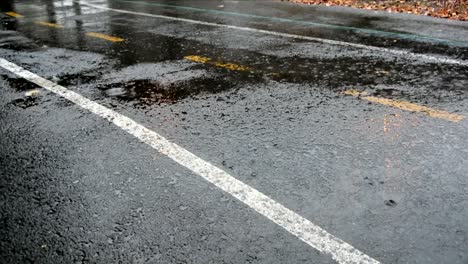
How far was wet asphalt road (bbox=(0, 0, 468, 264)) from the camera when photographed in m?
2.51

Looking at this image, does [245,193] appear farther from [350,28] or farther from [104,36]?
[104,36]

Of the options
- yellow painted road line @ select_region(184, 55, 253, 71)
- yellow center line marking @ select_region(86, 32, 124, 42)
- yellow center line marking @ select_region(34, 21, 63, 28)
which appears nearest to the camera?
yellow painted road line @ select_region(184, 55, 253, 71)

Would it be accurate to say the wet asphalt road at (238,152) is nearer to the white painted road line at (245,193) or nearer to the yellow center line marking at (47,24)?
the white painted road line at (245,193)

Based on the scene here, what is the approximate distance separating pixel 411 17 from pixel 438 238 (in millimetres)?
8184

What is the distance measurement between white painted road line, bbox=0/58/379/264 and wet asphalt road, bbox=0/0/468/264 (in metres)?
0.06

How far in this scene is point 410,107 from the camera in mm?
4383

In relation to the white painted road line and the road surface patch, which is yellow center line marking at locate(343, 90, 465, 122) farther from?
the road surface patch

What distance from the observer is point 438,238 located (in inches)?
96.6

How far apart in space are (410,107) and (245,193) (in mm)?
2414

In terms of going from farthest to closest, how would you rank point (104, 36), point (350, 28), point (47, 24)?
1. point (47, 24)
2. point (104, 36)
3. point (350, 28)

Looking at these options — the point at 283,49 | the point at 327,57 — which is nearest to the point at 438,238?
the point at 327,57

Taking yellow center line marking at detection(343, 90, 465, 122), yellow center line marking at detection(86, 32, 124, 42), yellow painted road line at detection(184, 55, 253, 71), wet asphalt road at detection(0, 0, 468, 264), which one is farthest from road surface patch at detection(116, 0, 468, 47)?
yellow center line marking at detection(86, 32, 124, 42)

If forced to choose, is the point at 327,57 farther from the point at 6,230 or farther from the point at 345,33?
the point at 6,230

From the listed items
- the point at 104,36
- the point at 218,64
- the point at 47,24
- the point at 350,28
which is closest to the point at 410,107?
the point at 218,64
